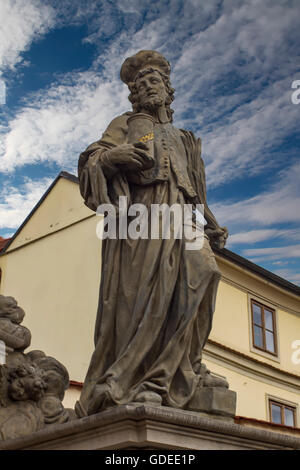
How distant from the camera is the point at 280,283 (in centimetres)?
2292

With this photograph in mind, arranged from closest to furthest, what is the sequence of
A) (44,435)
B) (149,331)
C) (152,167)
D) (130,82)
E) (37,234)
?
Result: (44,435) → (149,331) → (152,167) → (130,82) → (37,234)

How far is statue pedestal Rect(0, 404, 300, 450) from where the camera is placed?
3805 mm

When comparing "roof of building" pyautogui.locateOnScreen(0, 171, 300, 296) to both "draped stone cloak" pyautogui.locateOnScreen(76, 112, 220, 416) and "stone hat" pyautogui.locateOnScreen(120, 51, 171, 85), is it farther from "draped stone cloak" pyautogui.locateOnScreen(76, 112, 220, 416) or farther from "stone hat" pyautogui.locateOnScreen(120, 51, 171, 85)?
"draped stone cloak" pyautogui.locateOnScreen(76, 112, 220, 416)

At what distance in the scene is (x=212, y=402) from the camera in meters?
4.51

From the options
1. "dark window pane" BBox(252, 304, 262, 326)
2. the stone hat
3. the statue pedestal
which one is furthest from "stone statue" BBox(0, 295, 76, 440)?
"dark window pane" BBox(252, 304, 262, 326)

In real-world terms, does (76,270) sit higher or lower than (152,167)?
higher

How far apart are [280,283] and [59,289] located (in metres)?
7.25

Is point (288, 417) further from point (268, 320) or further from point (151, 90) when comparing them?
point (151, 90)

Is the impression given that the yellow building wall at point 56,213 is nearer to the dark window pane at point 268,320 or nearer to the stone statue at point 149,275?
the dark window pane at point 268,320

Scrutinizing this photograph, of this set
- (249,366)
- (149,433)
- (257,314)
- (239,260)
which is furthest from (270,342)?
(149,433)

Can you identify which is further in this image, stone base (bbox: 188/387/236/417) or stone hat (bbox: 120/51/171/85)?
stone hat (bbox: 120/51/171/85)

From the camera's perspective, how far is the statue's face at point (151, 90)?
5590mm

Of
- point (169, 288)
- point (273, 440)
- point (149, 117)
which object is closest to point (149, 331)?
point (169, 288)

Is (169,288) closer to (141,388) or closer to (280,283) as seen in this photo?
(141,388)
